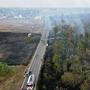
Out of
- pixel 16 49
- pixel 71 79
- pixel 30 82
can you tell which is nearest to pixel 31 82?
pixel 30 82

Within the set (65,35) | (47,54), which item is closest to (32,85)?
(47,54)

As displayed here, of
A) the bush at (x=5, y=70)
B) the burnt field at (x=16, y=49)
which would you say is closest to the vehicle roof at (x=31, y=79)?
the bush at (x=5, y=70)

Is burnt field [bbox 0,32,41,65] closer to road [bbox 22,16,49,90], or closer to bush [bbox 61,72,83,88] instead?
road [bbox 22,16,49,90]

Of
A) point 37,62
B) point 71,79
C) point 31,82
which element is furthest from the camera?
point 37,62

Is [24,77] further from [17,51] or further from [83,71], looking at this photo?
[17,51]

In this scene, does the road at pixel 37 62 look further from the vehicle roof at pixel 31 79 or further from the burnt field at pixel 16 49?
the burnt field at pixel 16 49

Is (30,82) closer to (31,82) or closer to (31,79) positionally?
(31,82)
